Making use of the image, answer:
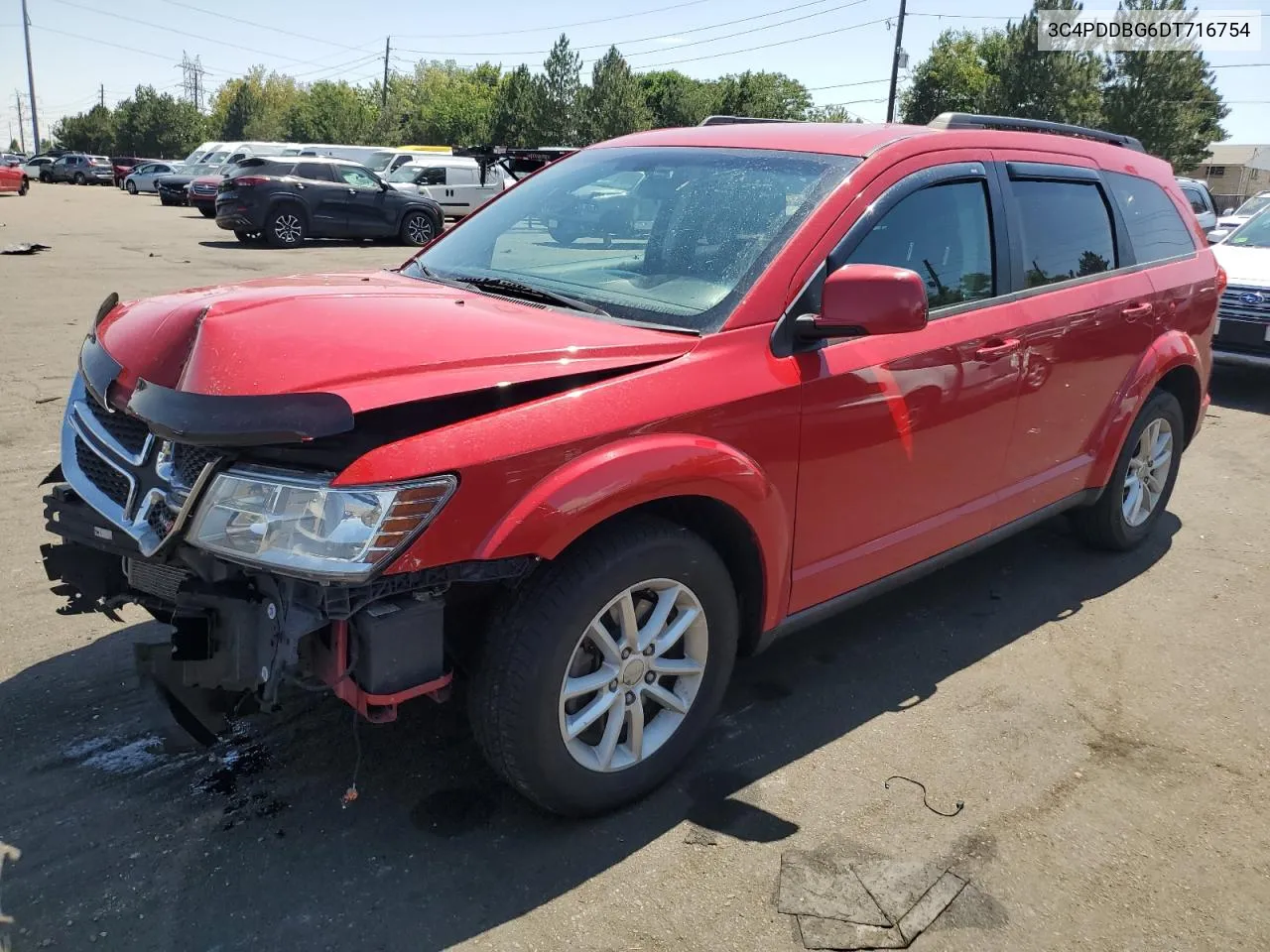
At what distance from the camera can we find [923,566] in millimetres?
3666

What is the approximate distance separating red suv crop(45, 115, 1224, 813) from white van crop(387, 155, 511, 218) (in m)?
22.0

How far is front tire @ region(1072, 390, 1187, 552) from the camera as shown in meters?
4.73

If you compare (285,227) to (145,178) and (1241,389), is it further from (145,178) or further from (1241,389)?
(145,178)

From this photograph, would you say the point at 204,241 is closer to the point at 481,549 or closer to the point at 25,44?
the point at 481,549

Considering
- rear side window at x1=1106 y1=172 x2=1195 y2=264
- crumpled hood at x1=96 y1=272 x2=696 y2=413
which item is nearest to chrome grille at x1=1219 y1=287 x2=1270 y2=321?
rear side window at x1=1106 y1=172 x2=1195 y2=264

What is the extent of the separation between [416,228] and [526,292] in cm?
1986

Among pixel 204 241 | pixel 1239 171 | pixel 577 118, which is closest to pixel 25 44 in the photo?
pixel 577 118

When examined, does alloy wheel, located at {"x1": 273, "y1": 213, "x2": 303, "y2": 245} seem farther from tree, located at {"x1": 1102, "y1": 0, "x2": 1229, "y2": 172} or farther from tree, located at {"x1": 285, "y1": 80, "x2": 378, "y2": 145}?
tree, located at {"x1": 285, "y1": 80, "x2": 378, "y2": 145}

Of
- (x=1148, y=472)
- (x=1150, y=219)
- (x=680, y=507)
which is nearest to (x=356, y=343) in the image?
(x=680, y=507)

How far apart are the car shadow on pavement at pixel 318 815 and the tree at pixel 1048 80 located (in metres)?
43.3

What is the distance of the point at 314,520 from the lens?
2.19 m

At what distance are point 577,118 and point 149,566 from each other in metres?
50.9

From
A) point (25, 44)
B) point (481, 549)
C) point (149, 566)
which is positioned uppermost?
point (25, 44)

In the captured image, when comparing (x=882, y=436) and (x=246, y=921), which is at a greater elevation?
(x=882, y=436)
